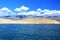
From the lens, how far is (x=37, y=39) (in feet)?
118

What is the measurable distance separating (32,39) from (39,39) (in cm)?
161

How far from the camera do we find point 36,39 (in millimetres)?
35906

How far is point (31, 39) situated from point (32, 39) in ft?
0.76

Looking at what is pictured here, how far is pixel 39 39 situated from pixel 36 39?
722 millimetres

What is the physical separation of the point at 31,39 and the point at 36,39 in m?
1.15

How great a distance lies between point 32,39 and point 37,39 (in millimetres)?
1152

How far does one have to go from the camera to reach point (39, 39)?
35.7 m

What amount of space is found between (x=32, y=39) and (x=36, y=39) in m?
0.92

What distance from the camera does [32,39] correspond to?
3588 cm

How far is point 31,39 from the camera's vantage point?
35.9 meters
